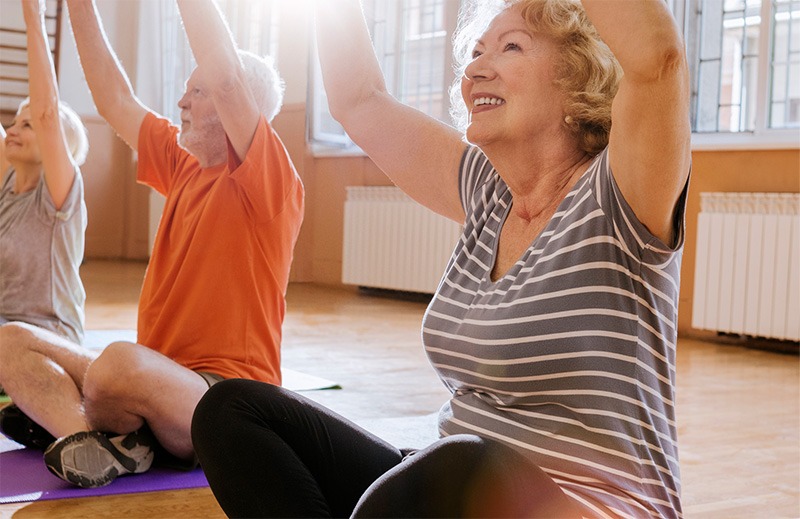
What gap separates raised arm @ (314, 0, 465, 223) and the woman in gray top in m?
1.28

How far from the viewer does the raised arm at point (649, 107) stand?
899 mm

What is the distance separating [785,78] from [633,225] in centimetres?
442

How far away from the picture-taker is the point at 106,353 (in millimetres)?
1906

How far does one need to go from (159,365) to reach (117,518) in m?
0.31

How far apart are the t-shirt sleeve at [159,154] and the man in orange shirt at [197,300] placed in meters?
0.11

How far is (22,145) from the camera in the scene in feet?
8.76

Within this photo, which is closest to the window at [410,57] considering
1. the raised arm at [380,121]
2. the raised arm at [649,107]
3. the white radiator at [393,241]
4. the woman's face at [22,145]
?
the white radiator at [393,241]

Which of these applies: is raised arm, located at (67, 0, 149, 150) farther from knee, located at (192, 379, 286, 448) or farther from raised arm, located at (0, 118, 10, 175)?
knee, located at (192, 379, 286, 448)

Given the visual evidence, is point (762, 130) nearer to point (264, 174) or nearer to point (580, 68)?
point (264, 174)

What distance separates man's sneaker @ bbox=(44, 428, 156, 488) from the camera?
1878 millimetres

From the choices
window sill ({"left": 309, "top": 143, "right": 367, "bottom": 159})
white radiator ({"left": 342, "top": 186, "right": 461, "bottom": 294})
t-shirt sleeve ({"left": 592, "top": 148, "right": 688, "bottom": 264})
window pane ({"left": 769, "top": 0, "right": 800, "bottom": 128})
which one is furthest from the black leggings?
window sill ({"left": 309, "top": 143, "right": 367, "bottom": 159})

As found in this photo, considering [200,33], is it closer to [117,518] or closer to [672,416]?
[117,518]

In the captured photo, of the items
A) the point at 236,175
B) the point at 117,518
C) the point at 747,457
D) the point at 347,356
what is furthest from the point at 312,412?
the point at 347,356

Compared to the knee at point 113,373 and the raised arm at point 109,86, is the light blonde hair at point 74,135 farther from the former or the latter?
the knee at point 113,373
